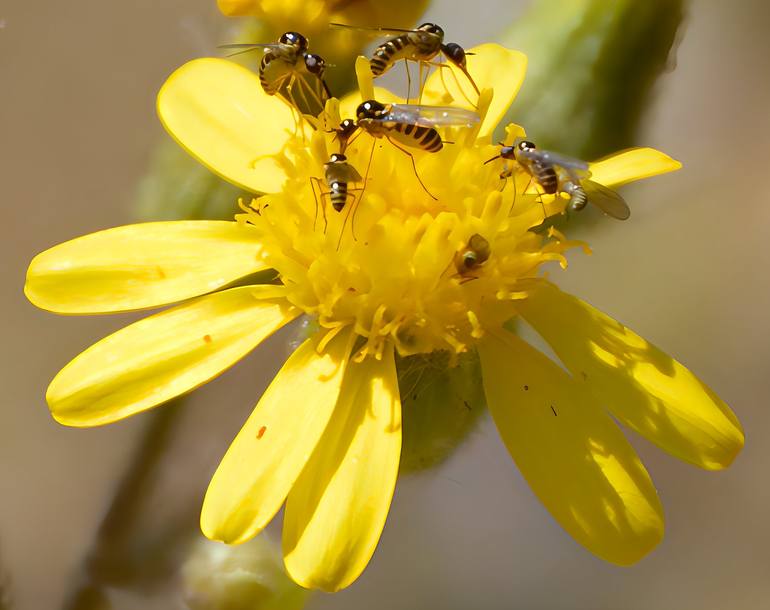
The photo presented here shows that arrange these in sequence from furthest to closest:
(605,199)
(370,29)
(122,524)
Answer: (122,524)
(370,29)
(605,199)

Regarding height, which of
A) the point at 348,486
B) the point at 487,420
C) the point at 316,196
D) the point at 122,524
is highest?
the point at 316,196

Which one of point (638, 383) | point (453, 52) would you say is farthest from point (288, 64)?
point (638, 383)

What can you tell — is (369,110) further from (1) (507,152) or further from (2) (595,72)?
(2) (595,72)

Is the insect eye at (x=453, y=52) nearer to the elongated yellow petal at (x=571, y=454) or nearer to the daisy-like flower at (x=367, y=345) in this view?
the daisy-like flower at (x=367, y=345)

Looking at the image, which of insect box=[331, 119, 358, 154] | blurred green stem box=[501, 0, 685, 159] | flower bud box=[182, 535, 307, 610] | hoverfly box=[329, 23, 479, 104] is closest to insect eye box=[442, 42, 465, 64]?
hoverfly box=[329, 23, 479, 104]

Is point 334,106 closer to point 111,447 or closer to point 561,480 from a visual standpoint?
point 561,480

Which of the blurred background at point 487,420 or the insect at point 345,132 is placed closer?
the insect at point 345,132

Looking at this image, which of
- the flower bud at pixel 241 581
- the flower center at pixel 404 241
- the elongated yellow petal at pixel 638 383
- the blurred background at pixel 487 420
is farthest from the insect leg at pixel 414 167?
the flower bud at pixel 241 581
